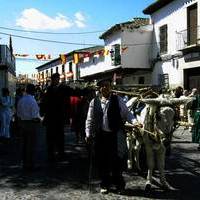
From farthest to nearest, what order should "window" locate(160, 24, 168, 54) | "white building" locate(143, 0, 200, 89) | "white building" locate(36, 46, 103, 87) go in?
"white building" locate(36, 46, 103, 87), "window" locate(160, 24, 168, 54), "white building" locate(143, 0, 200, 89)

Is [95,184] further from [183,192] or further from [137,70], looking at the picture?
[137,70]

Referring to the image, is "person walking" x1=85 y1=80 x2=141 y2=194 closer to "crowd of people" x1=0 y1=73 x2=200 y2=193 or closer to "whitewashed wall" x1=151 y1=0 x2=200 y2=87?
"crowd of people" x1=0 y1=73 x2=200 y2=193

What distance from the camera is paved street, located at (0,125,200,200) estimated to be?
7.85 metres

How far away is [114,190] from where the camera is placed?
8.03 meters

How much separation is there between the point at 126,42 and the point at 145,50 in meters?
1.45

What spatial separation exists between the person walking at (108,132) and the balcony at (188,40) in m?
16.9

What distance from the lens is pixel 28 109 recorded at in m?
10.3

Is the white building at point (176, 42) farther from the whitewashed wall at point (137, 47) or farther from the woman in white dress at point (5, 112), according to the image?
the woman in white dress at point (5, 112)

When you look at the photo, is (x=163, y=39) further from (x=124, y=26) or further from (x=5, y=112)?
(x=5, y=112)

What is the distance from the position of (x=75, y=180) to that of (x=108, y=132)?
1.59 meters

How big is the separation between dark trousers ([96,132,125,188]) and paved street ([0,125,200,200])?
9.0 inches

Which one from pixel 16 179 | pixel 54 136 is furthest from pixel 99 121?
pixel 54 136

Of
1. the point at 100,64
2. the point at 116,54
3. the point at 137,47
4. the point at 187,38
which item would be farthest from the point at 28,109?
the point at 100,64

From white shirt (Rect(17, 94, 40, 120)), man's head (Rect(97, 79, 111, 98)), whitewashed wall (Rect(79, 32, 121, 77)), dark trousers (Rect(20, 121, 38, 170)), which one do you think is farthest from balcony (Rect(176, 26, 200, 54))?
man's head (Rect(97, 79, 111, 98))
